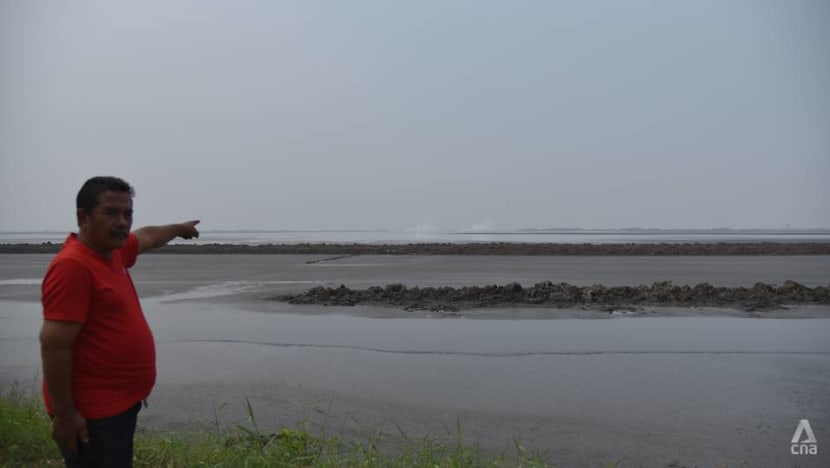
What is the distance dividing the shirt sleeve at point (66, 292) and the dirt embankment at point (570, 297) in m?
10.7

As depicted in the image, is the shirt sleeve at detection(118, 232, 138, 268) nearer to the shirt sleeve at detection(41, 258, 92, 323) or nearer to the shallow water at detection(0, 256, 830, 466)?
the shirt sleeve at detection(41, 258, 92, 323)

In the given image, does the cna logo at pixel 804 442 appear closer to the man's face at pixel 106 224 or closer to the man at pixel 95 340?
the man at pixel 95 340

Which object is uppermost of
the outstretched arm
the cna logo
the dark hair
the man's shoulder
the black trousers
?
the dark hair

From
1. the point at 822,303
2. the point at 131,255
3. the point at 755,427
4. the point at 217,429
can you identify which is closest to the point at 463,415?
the point at 217,429

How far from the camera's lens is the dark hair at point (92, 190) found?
2.68 metres

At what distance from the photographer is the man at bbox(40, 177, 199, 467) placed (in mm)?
2428

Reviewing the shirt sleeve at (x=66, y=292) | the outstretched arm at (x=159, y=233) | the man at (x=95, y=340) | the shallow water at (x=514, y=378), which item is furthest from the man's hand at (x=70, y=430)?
the shallow water at (x=514, y=378)

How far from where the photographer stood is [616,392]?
6398mm

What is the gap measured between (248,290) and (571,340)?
10.8 m

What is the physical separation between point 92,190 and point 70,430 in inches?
42.7

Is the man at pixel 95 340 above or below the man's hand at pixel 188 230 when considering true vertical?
below

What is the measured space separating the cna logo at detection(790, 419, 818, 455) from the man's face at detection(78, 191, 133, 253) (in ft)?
17.3

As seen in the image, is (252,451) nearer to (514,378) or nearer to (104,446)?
(104,446)

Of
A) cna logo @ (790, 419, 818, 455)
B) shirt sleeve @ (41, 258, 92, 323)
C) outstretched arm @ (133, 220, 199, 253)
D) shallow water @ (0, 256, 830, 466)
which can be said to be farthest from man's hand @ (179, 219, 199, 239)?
cna logo @ (790, 419, 818, 455)
